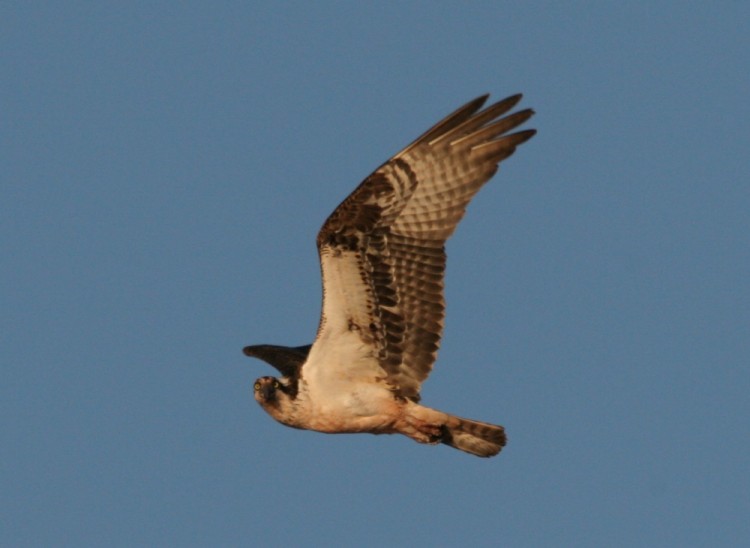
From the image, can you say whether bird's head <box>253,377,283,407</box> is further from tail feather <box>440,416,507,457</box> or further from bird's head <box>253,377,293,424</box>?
tail feather <box>440,416,507,457</box>

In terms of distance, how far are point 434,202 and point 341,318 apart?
126cm

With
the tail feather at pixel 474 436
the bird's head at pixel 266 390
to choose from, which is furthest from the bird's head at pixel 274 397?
the tail feather at pixel 474 436

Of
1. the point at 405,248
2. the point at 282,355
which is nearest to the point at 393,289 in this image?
the point at 405,248

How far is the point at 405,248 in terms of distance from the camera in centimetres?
1811

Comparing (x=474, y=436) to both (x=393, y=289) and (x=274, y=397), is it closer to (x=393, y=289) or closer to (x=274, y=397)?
(x=393, y=289)

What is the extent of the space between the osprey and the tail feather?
90 mm

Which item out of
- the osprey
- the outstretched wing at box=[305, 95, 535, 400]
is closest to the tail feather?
the osprey

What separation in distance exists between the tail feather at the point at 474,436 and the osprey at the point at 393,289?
9 cm

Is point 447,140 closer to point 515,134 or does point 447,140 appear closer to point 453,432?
point 515,134

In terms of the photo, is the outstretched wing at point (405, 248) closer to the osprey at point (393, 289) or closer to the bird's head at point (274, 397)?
the osprey at point (393, 289)

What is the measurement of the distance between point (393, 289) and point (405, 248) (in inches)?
14.3

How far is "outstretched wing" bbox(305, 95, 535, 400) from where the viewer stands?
17875 mm

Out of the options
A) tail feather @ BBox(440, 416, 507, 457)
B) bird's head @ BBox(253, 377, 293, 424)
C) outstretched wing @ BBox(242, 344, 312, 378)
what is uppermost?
outstretched wing @ BBox(242, 344, 312, 378)

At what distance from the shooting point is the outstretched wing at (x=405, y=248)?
17875mm
